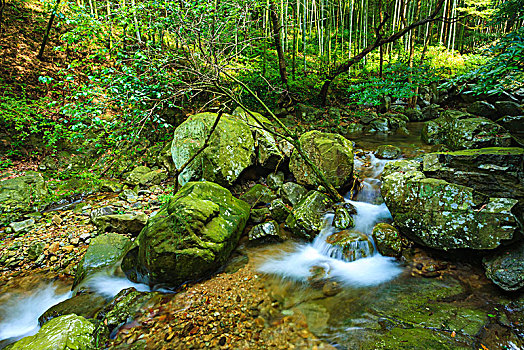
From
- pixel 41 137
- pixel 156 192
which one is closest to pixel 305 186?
pixel 156 192

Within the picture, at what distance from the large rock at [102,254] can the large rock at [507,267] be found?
558 centimetres

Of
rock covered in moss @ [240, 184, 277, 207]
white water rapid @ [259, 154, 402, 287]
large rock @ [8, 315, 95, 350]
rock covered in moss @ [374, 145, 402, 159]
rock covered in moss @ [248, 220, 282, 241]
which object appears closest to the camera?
large rock @ [8, 315, 95, 350]

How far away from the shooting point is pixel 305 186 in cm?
549

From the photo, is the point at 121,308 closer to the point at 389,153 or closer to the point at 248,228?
the point at 248,228

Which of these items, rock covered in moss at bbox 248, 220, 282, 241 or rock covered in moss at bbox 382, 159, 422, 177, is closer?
rock covered in moss at bbox 382, 159, 422, 177

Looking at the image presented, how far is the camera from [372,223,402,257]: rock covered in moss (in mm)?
3662

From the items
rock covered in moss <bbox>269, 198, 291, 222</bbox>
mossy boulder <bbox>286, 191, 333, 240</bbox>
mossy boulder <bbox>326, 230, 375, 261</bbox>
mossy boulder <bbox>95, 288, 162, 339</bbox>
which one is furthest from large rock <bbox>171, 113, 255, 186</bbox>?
mossy boulder <bbox>326, 230, 375, 261</bbox>

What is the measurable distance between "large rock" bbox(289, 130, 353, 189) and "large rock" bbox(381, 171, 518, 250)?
1.23 meters

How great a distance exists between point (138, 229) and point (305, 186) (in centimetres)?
385

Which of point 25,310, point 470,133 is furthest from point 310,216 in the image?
point 25,310

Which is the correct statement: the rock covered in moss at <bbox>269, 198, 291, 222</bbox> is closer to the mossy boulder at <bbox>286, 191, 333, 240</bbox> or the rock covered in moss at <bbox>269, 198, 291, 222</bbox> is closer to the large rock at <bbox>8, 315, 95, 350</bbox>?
the mossy boulder at <bbox>286, 191, 333, 240</bbox>

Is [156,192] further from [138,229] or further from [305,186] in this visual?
[305,186]

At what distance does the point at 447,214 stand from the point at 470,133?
141 inches

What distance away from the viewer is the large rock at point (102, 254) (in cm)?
373
